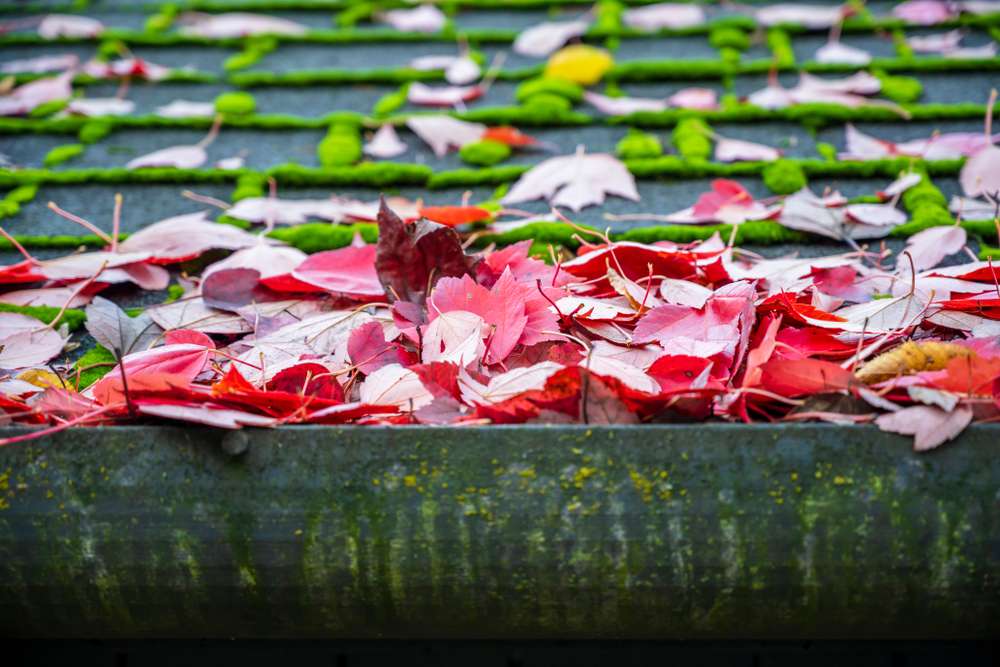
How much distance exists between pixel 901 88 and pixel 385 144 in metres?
1.21

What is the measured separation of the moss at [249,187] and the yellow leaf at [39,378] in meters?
0.62

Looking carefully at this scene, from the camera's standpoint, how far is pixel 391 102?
1.88 metres

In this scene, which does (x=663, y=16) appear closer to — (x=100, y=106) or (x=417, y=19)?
(x=417, y=19)

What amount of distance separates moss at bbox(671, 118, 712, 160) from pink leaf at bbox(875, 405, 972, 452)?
95 cm

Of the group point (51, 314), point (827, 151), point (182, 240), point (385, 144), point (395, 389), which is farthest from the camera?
point (385, 144)

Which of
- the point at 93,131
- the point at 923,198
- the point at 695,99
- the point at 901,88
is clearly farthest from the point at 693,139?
the point at 93,131

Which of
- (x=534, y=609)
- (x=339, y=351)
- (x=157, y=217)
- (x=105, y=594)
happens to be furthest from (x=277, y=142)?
(x=534, y=609)

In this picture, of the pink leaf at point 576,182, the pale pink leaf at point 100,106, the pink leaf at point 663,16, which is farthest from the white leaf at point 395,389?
the pink leaf at point 663,16

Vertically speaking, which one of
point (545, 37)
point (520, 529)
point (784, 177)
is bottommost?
point (520, 529)

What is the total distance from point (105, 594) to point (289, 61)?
1.63 meters

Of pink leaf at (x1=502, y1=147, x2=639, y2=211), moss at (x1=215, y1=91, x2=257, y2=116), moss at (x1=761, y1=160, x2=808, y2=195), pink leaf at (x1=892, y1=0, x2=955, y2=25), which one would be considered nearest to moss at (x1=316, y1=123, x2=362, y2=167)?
moss at (x1=215, y1=91, x2=257, y2=116)

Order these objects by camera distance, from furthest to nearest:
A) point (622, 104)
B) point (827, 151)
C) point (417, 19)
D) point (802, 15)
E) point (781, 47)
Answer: point (417, 19) < point (802, 15) < point (781, 47) < point (622, 104) < point (827, 151)

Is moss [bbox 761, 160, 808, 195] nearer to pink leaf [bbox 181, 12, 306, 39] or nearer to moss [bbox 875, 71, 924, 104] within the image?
moss [bbox 875, 71, 924, 104]

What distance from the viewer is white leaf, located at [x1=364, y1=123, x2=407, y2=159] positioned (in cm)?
168
